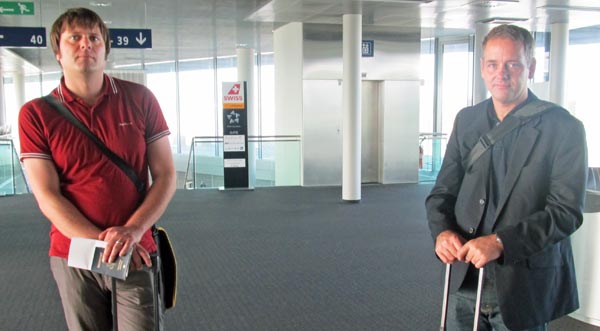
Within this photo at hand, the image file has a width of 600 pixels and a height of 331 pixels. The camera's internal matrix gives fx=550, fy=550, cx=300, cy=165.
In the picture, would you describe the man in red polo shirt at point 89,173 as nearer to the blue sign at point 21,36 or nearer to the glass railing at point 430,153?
the blue sign at point 21,36

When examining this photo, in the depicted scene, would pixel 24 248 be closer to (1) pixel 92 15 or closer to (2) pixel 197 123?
(1) pixel 92 15

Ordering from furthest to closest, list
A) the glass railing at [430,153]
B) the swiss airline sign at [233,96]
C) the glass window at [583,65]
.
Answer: the glass railing at [430,153], the glass window at [583,65], the swiss airline sign at [233,96]

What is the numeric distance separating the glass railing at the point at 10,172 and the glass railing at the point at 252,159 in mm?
3645

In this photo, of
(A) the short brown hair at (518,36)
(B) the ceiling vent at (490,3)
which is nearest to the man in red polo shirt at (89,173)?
(A) the short brown hair at (518,36)

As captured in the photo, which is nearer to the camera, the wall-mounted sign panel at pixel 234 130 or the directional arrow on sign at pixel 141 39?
the directional arrow on sign at pixel 141 39

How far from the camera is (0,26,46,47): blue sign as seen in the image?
10.3 metres

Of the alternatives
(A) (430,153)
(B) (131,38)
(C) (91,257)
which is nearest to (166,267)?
(C) (91,257)

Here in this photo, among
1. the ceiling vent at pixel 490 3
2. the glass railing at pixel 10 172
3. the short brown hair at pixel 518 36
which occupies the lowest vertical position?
the glass railing at pixel 10 172

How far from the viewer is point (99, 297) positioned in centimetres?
203

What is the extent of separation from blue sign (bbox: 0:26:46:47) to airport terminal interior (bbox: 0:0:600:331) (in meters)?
0.02

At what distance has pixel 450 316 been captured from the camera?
205 centimetres

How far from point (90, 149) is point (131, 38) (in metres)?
9.71

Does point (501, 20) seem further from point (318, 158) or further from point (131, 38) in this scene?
point (131, 38)

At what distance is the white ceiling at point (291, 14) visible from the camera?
9797 millimetres
